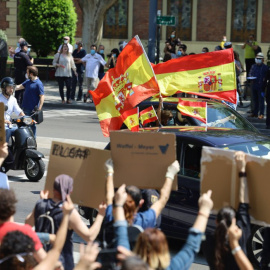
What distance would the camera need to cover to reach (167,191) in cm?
626

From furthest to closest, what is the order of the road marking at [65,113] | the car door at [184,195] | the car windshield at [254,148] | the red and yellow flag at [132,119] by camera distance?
the road marking at [65,113] < the red and yellow flag at [132,119] < the car windshield at [254,148] < the car door at [184,195]

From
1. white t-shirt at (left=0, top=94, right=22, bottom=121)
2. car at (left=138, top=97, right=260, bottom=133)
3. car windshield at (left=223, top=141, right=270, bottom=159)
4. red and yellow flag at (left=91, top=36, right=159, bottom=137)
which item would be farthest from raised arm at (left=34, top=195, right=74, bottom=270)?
white t-shirt at (left=0, top=94, right=22, bottom=121)

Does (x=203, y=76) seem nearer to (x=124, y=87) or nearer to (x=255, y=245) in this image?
(x=124, y=87)

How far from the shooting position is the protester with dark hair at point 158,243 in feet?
15.5

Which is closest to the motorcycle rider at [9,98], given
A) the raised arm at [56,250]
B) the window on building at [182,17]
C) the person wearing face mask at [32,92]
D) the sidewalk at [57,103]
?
the person wearing face mask at [32,92]

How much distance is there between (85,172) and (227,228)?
5.35 ft

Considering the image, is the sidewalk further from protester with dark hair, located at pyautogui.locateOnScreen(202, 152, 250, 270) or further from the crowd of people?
protester with dark hair, located at pyautogui.locateOnScreen(202, 152, 250, 270)

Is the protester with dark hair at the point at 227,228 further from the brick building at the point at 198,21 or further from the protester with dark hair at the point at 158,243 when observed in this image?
the brick building at the point at 198,21

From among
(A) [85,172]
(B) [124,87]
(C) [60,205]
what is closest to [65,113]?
(B) [124,87]

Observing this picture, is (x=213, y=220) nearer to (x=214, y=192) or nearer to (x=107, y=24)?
(x=214, y=192)

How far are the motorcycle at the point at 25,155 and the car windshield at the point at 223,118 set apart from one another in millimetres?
2730

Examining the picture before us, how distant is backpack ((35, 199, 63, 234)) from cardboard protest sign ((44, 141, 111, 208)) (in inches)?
15.2

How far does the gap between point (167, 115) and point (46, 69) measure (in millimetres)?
20870

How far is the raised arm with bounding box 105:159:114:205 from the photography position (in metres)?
6.23
